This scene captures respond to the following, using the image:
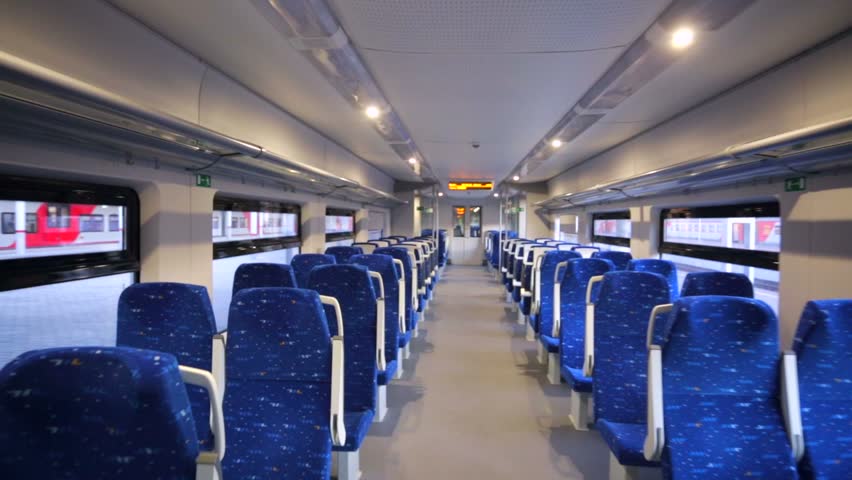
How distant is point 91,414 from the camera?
2.93 feet

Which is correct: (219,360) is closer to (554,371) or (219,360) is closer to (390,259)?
(390,259)

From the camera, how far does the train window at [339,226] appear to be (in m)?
8.16

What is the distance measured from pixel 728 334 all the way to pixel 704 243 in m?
4.13

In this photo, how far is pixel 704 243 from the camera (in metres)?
5.12

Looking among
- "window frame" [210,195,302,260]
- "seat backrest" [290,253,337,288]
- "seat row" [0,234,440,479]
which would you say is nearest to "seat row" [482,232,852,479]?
"seat row" [0,234,440,479]

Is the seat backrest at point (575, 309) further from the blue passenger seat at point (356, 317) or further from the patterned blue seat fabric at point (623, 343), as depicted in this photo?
the blue passenger seat at point (356, 317)

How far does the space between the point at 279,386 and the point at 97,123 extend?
1.63 m

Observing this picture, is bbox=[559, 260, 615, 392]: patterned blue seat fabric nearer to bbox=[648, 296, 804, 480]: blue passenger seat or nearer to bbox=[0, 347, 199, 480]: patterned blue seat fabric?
bbox=[648, 296, 804, 480]: blue passenger seat

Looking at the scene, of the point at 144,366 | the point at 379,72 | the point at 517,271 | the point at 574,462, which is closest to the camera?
the point at 144,366

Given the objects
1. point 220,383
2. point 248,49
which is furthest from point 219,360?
point 248,49

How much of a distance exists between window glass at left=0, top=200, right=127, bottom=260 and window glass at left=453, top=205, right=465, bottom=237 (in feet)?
50.9

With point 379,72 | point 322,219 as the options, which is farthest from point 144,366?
point 322,219

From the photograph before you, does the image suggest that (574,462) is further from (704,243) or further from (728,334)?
(704,243)

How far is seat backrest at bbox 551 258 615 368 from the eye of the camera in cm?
366
